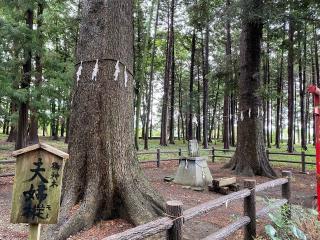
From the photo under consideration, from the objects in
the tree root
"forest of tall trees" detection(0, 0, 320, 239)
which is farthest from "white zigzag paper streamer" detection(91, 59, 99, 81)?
the tree root

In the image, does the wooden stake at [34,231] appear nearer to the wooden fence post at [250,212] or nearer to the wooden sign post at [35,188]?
the wooden sign post at [35,188]

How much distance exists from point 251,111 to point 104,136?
26.2 feet

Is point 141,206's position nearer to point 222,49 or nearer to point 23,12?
point 23,12

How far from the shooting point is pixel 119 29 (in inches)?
215

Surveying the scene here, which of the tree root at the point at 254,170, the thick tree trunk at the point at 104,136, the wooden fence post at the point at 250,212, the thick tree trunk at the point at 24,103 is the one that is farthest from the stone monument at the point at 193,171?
the thick tree trunk at the point at 24,103

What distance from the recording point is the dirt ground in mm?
4784

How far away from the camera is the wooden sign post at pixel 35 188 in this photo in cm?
261

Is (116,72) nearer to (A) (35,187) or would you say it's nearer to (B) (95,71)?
(B) (95,71)

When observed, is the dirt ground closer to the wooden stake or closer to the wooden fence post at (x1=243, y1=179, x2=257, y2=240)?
the wooden fence post at (x1=243, y1=179, x2=257, y2=240)

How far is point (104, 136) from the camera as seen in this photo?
5.15 meters

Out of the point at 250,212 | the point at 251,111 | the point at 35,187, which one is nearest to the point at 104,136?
the point at 35,187

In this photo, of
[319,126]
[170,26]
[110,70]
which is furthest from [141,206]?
[170,26]

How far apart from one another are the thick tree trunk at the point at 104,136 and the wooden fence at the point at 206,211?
1.27 m

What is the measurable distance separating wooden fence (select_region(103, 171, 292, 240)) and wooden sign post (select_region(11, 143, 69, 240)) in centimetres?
61
